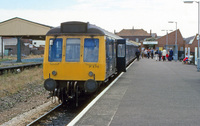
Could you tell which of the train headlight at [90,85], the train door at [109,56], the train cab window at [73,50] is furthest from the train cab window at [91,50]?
the train door at [109,56]

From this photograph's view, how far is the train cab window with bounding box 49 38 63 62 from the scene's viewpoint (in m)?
9.98

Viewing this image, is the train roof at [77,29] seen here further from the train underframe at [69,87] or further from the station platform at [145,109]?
the station platform at [145,109]

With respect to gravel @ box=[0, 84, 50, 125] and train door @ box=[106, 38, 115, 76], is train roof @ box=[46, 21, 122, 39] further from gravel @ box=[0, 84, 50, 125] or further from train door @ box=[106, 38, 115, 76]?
gravel @ box=[0, 84, 50, 125]

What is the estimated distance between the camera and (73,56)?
9.91m

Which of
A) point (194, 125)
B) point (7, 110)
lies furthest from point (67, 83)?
point (194, 125)

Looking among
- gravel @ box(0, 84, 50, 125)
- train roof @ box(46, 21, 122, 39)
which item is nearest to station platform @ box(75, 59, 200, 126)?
train roof @ box(46, 21, 122, 39)

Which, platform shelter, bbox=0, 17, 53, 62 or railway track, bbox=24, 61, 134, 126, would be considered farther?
platform shelter, bbox=0, 17, 53, 62

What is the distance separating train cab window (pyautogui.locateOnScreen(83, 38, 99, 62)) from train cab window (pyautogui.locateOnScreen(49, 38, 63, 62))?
2.76 feet

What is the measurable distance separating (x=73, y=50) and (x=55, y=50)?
0.62 meters

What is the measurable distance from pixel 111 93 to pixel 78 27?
248 centimetres

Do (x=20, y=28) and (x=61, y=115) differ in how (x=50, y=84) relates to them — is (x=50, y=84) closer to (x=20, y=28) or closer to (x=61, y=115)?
(x=61, y=115)

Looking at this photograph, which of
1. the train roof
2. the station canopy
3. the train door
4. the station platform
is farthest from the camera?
the station canopy

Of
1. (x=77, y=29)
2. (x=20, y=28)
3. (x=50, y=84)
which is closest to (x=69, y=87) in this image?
(x=50, y=84)

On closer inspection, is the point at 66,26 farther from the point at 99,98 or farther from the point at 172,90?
the point at 172,90
